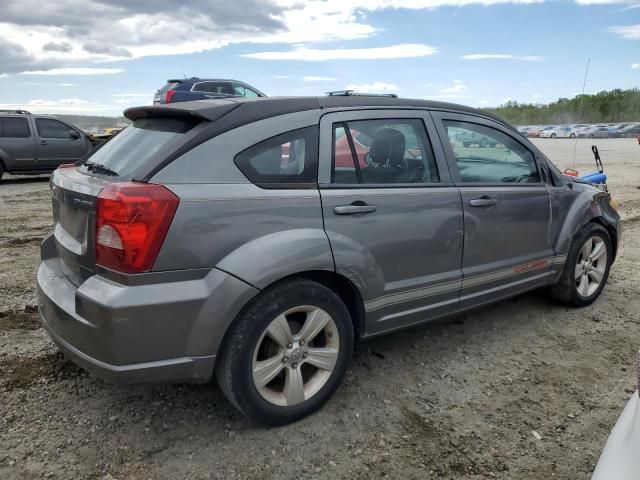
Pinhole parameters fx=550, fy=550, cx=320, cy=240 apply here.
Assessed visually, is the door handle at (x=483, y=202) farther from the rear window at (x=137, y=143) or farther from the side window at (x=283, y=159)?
the rear window at (x=137, y=143)

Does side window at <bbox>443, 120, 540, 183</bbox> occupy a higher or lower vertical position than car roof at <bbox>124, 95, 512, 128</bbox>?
lower

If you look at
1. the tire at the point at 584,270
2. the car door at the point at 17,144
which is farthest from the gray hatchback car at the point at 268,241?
the car door at the point at 17,144

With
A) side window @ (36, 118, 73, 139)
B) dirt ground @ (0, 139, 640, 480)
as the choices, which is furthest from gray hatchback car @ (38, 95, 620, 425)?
side window @ (36, 118, 73, 139)

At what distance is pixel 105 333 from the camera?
94.6 inches

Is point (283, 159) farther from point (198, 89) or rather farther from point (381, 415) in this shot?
point (198, 89)

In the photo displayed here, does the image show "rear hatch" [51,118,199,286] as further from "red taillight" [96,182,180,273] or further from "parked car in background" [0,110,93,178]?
"parked car in background" [0,110,93,178]

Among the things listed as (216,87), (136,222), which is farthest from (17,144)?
(136,222)

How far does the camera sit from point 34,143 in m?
13.5

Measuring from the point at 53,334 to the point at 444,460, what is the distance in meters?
2.05

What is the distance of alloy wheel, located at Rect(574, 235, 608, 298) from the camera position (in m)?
4.58

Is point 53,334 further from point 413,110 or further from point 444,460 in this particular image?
point 413,110

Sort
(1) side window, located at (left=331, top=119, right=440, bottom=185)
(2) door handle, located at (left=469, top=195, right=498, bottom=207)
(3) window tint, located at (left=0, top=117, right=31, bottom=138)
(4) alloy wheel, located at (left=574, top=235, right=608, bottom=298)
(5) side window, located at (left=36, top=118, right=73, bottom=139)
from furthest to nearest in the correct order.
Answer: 1. (5) side window, located at (left=36, top=118, right=73, bottom=139)
2. (3) window tint, located at (left=0, top=117, right=31, bottom=138)
3. (4) alloy wheel, located at (left=574, top=235, right=608, bottom=298)
4. (2) door handle, located at (left=469, top=195, right=498, bottom=207)
5. (1) side window, located at (left=331, top=119, right=440, bottom=185)

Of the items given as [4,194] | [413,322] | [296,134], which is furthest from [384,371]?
[4,194]

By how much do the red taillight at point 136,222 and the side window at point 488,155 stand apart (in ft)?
6.60
